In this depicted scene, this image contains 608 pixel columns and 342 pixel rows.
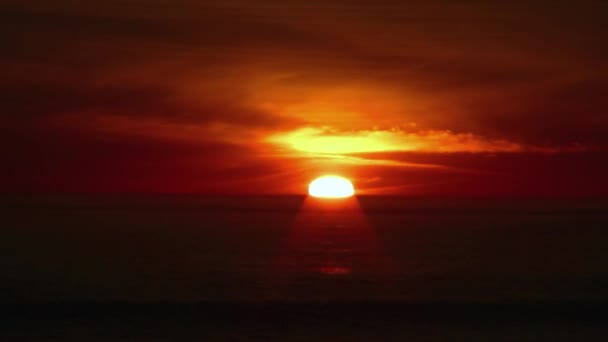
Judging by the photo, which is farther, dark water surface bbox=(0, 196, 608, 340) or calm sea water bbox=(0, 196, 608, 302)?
calm sea water bbox=(0, 196, 608, 302)

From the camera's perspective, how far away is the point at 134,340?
11.3m

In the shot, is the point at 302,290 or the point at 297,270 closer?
the point at 302,290

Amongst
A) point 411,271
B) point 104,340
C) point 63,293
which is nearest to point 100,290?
point 63,293

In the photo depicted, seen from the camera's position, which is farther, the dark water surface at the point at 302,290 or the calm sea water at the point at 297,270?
the calm sea water at the point at 297,270

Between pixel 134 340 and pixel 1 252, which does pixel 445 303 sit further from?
pixel 1 252

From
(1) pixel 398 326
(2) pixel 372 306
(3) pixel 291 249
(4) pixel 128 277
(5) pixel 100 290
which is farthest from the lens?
(3) pixel 291 249

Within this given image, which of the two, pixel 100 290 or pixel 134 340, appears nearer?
pixel 134 340

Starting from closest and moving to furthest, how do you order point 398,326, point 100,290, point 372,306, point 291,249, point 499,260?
1. point 398,326
2. point 372,306
3. point 100,290
4. point 499,260
5. point 291,249

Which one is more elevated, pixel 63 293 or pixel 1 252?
pixel 1 252

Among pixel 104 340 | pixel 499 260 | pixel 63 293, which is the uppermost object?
pixel 499 260

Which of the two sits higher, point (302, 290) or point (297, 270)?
point (297, 270)

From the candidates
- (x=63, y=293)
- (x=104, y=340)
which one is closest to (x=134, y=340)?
(x=104, y=340)

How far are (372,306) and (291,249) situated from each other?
51.0 ft

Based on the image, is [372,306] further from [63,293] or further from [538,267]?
[538,267]
